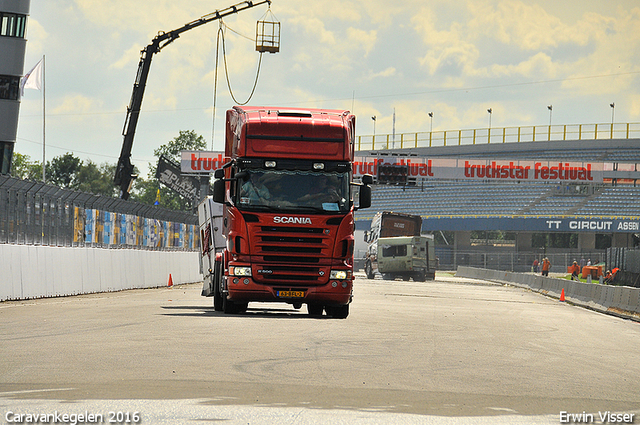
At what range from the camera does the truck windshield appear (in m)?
16.2

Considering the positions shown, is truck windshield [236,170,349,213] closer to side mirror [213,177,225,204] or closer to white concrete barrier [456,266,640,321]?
side mirror [213,177,225,204]

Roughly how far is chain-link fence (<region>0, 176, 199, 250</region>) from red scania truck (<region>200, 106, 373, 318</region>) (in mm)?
7336

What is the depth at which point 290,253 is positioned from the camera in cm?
1628

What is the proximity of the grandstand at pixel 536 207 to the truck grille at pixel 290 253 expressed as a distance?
204ft

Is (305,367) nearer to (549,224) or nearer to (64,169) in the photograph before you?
(549,224)

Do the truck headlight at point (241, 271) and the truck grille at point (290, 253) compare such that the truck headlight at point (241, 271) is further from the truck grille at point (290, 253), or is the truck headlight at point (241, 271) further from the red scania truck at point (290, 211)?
the truck grille at point (290, 253)

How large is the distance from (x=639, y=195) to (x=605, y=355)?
7445cm

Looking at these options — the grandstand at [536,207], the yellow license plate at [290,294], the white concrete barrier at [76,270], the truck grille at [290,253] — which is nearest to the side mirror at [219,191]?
the truck grille at [290,253]

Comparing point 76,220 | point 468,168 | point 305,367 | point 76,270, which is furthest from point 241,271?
point 468,168

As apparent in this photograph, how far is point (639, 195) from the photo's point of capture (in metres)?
84.1

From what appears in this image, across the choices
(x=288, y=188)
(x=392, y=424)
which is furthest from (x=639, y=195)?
(x=392, y=424)

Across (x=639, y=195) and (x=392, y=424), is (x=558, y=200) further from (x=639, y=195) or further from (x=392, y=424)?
(x=392, y=424)

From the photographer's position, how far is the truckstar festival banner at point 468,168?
6272 centimetres

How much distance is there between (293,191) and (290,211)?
37 centimetres
